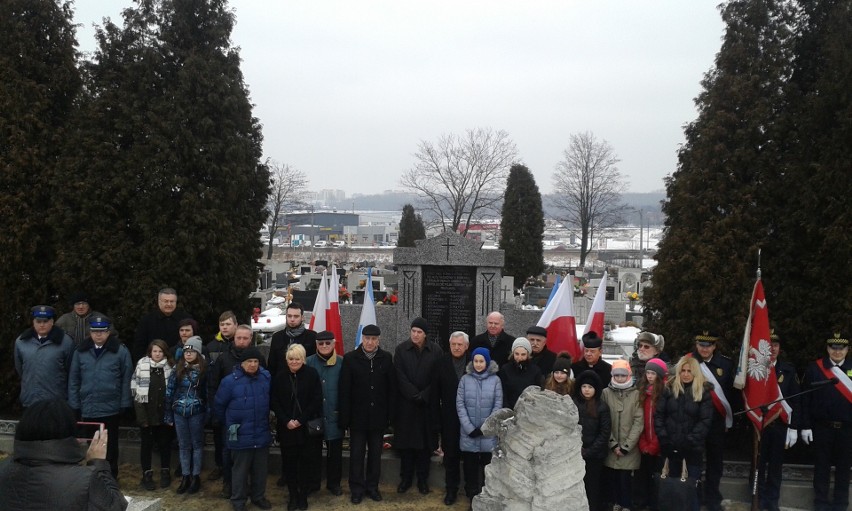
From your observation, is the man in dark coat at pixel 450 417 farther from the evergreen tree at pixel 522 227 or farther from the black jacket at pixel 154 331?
the evergreen tree at pixel 522 227

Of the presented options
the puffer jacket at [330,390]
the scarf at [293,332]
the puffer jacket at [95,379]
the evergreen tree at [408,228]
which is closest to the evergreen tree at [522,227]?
the evergreen tree at [408,228]

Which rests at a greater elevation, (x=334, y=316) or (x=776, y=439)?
(x=334, y=316)

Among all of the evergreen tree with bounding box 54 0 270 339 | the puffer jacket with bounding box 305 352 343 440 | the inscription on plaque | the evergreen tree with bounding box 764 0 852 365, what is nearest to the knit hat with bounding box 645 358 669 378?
the evergreen tree with bounding box 764 0 852 365

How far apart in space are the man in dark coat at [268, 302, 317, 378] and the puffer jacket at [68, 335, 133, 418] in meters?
1.50

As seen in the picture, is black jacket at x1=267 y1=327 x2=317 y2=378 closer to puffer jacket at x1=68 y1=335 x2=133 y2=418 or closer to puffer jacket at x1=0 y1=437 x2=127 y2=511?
puffer jacket at x1=68 y1=335 x2=133 y2=418

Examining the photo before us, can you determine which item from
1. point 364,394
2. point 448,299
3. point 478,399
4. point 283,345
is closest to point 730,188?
point 448,299

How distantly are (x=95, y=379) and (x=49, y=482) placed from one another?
145 inches

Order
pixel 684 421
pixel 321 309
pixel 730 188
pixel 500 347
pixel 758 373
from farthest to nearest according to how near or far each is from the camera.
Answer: pixel 321 309 < pixel 730 188 < pixel 500 347 < pixel 758 373 < pixel 684 421

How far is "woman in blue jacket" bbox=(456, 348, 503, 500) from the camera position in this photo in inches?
227

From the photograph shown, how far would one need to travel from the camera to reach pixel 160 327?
680 centimetres

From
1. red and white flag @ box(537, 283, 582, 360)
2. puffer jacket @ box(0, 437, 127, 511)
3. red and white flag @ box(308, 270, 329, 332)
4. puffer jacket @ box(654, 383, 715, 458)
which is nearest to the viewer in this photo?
puffer jacket @ box(0, 437, 127, 511)

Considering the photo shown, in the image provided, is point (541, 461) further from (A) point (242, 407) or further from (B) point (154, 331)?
(B) point (154, 331)

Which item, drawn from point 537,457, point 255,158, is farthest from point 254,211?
point 537,457

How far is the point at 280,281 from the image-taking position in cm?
2805
